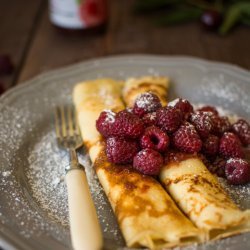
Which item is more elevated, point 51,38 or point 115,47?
point 51,38

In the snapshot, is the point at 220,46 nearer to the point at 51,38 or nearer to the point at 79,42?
the point at 79,42

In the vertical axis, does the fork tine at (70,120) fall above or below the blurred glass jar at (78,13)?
below

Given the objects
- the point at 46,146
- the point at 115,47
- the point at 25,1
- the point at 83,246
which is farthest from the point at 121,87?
the point at 25,1

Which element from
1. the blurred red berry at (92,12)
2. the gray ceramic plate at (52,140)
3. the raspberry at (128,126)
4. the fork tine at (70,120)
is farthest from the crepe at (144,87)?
the blurred red berry at (92,12)

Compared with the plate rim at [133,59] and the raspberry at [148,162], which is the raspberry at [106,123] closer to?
the raspberry at [148,162]

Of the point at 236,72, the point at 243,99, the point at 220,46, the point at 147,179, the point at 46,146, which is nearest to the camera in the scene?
the point at 147,179

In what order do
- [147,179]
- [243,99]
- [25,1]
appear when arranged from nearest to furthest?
[147,179], [243,99], [25,1]

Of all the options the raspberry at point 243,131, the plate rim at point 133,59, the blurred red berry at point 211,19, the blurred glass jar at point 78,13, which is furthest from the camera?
the blurred red berry at point 211,19
